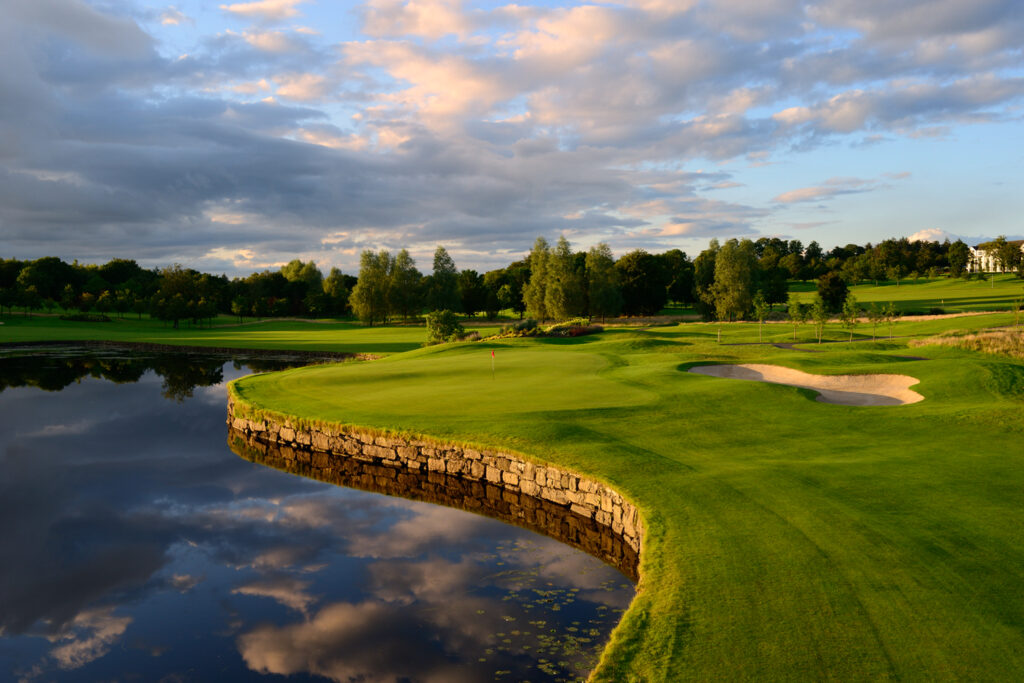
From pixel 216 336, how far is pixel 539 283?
48.2 metres

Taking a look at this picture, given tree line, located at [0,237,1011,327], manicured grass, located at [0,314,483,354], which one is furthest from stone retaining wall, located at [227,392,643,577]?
tree line, located at [0,237,1011,327]

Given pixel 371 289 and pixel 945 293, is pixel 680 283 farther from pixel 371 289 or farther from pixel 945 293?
pixel 371 289

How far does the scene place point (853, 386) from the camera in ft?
92.6

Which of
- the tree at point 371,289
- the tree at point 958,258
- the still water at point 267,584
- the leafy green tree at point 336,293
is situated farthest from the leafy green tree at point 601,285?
the tree at point 958,258

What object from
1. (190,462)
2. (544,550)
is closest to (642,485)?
(544,550)

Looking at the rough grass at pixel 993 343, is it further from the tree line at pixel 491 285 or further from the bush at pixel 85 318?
the bush at pixel 85 318

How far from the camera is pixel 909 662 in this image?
7.76 metres

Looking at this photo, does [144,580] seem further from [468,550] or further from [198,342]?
[198,342]

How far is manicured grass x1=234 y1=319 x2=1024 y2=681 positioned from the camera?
326 inches

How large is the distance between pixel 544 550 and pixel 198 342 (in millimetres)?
76432

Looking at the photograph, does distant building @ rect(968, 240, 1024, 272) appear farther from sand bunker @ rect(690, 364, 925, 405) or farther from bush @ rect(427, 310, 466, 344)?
sand bunker @ rect(690, 364, 925, 405)

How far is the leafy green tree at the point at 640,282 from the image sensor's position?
4122 inches

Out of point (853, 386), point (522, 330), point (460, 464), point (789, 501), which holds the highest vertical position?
point (522, 330)

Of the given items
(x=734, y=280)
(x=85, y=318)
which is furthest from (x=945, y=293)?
(x=85, y=318)
